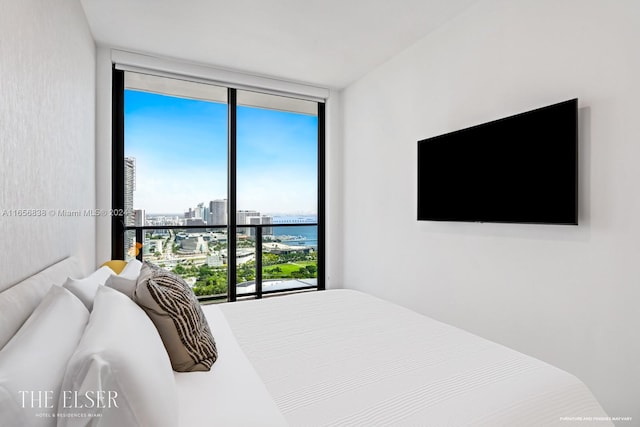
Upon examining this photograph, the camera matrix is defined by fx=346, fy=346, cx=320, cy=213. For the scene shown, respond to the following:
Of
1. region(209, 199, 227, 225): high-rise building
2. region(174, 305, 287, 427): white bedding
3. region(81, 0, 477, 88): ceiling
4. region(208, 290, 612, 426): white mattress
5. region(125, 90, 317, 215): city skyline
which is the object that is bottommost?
region(208, 290, 612, 426): white mattress

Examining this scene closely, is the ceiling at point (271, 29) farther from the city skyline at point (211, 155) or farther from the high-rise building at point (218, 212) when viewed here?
the high-rise building at point (218, 212)

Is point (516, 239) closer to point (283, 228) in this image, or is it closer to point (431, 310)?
point (431, 310)

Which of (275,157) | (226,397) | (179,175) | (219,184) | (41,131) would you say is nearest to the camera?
(226,397)

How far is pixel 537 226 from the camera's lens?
7.22ft

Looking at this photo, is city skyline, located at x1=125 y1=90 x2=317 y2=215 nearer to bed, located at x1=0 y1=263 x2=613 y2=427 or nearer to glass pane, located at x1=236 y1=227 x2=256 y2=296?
glass pane, located at x1=236 y1=227 x2=256 y2=296

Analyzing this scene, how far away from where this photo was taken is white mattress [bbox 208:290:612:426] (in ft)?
3.39

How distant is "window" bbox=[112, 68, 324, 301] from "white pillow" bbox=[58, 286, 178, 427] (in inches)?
122

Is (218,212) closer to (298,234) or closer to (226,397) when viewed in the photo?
(298,234)

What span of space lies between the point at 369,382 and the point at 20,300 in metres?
1.19

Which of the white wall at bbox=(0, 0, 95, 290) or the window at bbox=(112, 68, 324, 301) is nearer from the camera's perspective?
the white wall at bbox=(0, 0, 95, 290)

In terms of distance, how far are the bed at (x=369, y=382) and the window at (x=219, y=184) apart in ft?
7.82

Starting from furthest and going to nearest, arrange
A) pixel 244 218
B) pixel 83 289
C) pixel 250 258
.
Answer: pixel 250 258 → pixel 244 218 → pixel 83 289

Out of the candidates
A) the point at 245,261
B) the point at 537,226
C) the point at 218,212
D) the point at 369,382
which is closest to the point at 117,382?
the point at 369,382

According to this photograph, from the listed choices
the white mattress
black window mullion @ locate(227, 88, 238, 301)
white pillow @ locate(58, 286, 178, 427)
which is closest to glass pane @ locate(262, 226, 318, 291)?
black window mullion @ locate(227, 88, 238, 301)
